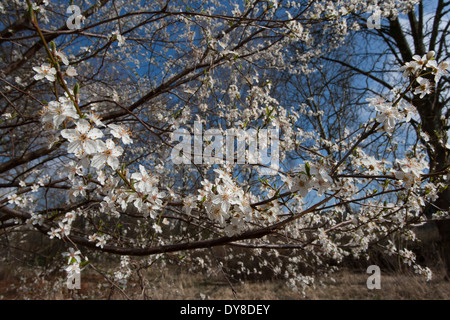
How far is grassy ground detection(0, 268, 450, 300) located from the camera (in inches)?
204

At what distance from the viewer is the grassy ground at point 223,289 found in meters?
5.17

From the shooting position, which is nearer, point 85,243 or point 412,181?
point 412,181

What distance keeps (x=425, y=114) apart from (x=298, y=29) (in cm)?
604

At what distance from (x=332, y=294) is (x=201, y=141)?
17.4 feet

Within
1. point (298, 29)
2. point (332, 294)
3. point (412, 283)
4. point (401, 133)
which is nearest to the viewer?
point (298, 29)

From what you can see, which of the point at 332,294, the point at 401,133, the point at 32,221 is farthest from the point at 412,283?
the point at 32,221

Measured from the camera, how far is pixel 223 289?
7113mm

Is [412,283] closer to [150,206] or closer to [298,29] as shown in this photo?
[298,29]

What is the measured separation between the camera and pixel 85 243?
2029mm

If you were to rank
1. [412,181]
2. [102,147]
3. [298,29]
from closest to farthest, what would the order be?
1. [102,147]
2. [412,181]
3. [298,29]

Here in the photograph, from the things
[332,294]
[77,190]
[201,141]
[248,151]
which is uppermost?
[201,141]

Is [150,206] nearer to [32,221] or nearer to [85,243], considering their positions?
[85,243]

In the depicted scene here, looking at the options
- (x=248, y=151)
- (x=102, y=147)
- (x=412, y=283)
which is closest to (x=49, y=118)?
(x=102, y=147)

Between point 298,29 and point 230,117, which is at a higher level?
point 298,29
